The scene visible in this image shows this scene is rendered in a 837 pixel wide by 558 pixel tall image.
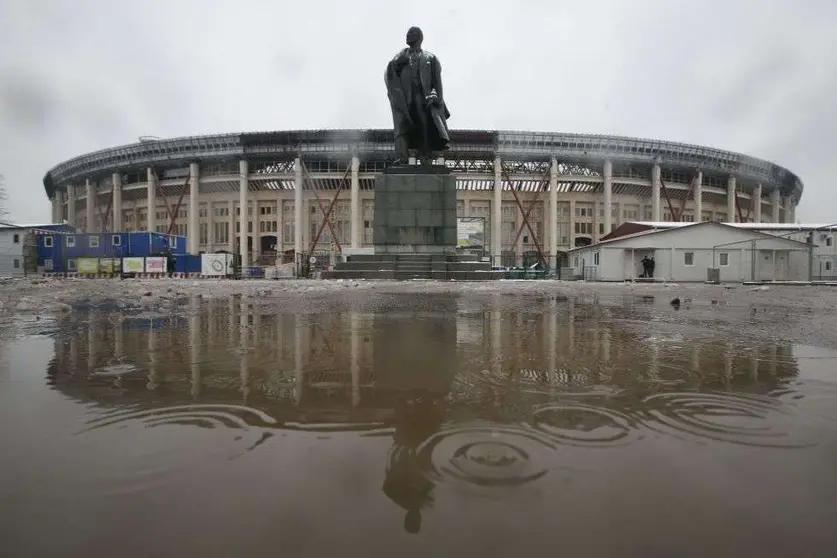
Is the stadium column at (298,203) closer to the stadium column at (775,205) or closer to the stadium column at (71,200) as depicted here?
the stadium column at (71,200)

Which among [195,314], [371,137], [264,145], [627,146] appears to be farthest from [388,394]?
[627,146]

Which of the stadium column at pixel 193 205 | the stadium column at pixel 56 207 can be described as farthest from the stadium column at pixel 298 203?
the stadium column at pixel 56 207

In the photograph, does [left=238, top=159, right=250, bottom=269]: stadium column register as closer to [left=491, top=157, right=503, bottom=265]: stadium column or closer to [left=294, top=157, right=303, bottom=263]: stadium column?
[left=294, top=157, right=303, bottom=263]: stadium column

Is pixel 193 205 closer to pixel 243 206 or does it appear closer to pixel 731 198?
pixel 243 206

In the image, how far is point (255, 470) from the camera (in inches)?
42.2

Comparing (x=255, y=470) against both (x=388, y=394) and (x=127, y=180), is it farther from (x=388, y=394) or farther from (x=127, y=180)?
(x=127, y=180)

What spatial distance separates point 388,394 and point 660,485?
3.31 feet

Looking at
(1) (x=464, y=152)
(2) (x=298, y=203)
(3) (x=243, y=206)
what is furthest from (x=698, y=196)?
(3) (x=243, y=206)

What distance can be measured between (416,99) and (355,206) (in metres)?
30.9

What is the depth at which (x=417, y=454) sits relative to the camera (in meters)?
1.16

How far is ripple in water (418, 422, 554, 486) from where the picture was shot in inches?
41.1

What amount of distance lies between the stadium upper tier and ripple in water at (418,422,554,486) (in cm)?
4305

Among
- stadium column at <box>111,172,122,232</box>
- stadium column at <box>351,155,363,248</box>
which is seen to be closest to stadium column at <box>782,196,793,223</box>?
stadium column at <box>351,155,363,248</box>

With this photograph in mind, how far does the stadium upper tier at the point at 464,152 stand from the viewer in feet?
141
